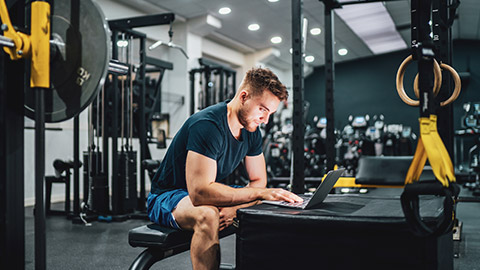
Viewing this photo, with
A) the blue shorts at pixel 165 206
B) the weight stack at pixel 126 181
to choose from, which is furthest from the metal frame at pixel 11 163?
the weight stack at pixel 126 181

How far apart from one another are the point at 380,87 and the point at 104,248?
10.7 metres

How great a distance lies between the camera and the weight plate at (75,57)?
3.64 ft

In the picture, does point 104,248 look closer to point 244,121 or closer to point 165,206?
point 165,206

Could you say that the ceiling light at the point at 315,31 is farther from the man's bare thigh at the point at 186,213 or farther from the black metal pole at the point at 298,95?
the man's bare thigh at the point at 186,213

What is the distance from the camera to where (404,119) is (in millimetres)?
11773

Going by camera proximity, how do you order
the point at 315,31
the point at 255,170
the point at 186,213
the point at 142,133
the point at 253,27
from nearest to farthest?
the point at 186,213 < the point at 255,170 < the point at 142,133 < the point at 253,27 < the point at 315,31

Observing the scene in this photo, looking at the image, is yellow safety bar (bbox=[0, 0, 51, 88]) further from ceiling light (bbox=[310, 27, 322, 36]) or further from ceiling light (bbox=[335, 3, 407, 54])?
ceiling light (bbox=[310, 27, 322, 36])

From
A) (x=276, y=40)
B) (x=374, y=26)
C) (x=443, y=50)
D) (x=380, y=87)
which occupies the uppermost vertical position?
(x=374, y=26)

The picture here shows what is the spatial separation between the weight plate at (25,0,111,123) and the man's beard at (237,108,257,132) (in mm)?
789

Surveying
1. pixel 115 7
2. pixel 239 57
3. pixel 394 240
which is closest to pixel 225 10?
pixel 115 7

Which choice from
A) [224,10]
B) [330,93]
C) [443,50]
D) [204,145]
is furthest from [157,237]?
[224,10]

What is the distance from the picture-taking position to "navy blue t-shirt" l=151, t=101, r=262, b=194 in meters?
1.62

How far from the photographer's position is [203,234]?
155 centimetres

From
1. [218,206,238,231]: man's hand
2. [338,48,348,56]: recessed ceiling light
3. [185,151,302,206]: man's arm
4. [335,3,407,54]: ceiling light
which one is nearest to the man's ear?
[185,151,302,206]: man's arm
